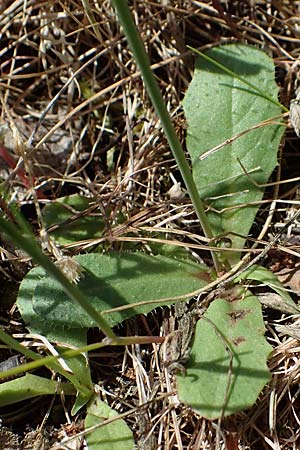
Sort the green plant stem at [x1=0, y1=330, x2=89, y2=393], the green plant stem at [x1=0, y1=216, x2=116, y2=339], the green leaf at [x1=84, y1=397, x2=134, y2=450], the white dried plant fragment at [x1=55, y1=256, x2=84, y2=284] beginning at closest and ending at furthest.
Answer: the green plant stem at [x1=0, y1=216, x2=116, y2=339]
the green plant stem at [x1=0, y1=330, x2=89, y2=393]
the green leaf at [x1=84, y1=397, x2=134, y2=450]
the white dried plant fragment at [x1=55, y1=256, x2=84, y2=284]

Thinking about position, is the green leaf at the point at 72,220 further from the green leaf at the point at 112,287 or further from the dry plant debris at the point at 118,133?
the green leaf at the point at 112,287

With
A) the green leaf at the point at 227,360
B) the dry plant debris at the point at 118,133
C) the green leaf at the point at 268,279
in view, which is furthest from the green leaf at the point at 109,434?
the green leaf at the point at 268,279

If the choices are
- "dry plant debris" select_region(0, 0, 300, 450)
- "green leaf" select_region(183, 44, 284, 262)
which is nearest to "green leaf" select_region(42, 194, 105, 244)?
"dry plant debris" select_region(0, 0, 300, 450)

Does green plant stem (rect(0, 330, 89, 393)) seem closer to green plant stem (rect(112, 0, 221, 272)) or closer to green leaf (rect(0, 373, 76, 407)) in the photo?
green leaf (rect(0, 373, 76, 407))

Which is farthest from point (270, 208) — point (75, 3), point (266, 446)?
point (75, 3)

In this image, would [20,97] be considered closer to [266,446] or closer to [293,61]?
[293,61]

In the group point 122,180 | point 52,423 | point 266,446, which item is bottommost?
point 266,446

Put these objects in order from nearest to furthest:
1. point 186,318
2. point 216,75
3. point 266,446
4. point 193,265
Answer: point 266,446, point 186,318, point 193,265, point 216,75
